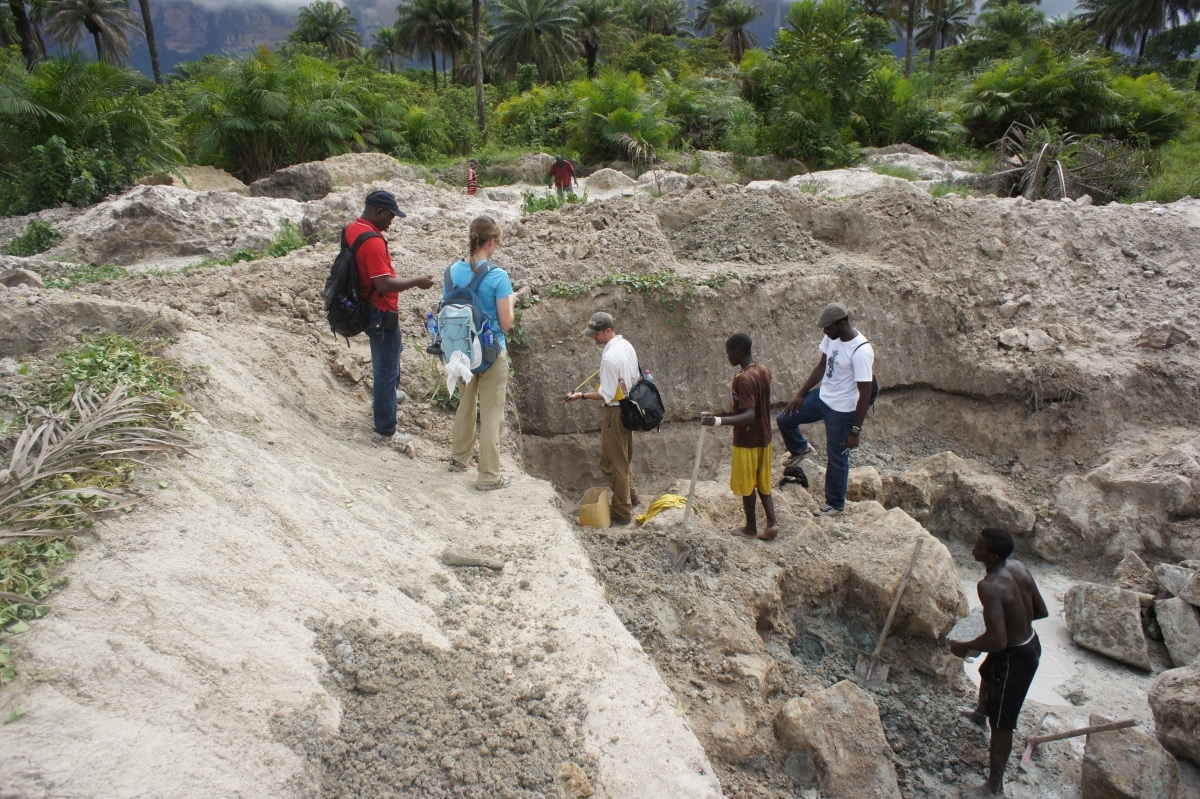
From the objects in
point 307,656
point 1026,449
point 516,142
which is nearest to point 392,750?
point 307,656

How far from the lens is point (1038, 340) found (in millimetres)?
9195

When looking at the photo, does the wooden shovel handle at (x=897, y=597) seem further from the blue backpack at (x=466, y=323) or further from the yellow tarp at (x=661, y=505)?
the blue backpack at (x=466, y=323)

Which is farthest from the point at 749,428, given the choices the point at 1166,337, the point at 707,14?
the point at 707,14

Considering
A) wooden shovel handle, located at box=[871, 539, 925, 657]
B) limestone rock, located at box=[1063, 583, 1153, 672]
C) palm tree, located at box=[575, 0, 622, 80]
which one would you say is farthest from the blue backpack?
palm tree, located at box=[575, 0, 622, 80]

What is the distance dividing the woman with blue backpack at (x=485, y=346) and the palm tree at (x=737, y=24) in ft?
140

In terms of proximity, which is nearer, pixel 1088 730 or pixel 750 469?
pixel 1088 730

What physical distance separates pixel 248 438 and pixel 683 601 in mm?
3022

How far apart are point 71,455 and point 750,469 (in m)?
4.34

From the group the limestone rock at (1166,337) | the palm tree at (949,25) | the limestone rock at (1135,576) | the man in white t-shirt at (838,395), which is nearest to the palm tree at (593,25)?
the palm tree at (949,25)

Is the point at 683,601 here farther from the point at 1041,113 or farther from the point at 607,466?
the point at 1041,113

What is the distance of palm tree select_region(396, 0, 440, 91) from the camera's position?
121ft

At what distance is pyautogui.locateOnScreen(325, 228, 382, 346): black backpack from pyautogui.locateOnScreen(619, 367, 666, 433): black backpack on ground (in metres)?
2.16

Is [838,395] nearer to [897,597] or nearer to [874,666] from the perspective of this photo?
[897,597]

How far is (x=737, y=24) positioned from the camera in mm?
43062
